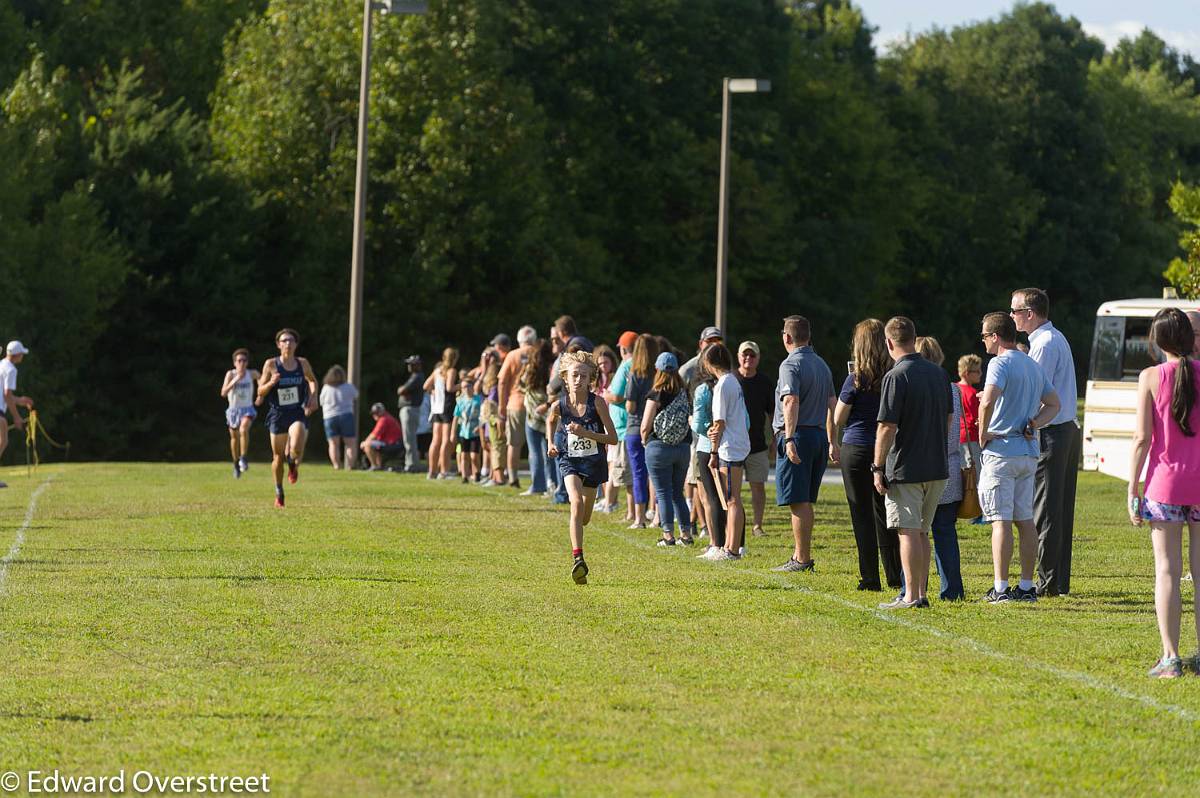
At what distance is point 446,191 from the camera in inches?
1866

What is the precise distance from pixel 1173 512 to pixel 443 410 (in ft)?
63.7

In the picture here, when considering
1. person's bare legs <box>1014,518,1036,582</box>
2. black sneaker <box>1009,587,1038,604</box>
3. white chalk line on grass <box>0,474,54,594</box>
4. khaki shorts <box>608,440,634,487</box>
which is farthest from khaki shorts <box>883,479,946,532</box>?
khaki shorts <box>608,440,634,487</box>

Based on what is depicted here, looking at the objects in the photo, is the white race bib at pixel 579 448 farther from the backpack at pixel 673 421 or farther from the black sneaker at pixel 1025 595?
the black sneaker at pixel 1025 595

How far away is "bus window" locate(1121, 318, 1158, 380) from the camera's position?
34094 millimetres

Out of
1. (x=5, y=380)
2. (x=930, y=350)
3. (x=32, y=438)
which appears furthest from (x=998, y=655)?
(x=32, y=438)

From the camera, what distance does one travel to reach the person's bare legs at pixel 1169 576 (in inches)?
393

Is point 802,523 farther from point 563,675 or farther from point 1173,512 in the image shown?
point 563,675

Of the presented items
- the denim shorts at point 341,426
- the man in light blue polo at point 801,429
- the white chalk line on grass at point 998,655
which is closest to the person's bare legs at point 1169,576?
the white chalk line on grass at point 998,655

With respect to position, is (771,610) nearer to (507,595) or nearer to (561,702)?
(507,595)

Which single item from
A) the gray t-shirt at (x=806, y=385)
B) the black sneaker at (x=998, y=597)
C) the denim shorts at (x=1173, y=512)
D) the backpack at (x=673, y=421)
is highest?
the gray t-shirt at (x=806, y=385)

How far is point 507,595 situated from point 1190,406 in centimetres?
522

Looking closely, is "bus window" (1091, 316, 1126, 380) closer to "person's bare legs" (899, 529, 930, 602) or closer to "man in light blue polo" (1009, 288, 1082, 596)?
"man in light blue polo" (1009, 288, 1082, 596)

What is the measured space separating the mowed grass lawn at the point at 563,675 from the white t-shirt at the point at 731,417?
36.7 inches

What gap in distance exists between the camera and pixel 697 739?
8305 millimetres
